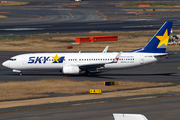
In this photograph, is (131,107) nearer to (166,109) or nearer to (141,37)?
(166,109)

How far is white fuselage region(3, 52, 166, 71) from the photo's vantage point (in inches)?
2154

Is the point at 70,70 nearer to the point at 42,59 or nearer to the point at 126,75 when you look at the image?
the point at 42,59

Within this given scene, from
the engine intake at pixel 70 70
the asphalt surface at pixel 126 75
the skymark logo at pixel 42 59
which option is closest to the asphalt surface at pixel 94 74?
the asphalt surface at pixel 126 75

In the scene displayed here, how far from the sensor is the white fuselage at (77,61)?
5472 centimetres

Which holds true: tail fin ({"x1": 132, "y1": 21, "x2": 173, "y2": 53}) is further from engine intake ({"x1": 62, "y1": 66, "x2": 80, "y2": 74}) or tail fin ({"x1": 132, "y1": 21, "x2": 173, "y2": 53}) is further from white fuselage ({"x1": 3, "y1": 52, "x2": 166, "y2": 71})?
engine intake ({"x1": 62, "y1": 66, "x2": 80, "y2": 74})

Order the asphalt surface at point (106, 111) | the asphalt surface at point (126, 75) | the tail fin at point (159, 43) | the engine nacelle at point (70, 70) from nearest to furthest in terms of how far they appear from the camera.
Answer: the asphalt surface at point (106, 111)
the asphalt surface at point (126, 75)
the engine nacelle at point (70, 70)
the tail fin at point (159, 43)

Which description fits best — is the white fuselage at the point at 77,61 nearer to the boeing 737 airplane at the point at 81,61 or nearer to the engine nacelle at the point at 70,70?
the boeing 737 airplane at the point at 81,61

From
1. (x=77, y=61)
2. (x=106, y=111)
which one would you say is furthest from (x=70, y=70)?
(x=106, y=111)

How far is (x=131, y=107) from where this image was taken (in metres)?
32.2

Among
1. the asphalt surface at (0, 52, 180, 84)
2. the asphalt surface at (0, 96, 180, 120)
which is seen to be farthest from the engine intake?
the asphalt surface at (0, 96, 180, 120)

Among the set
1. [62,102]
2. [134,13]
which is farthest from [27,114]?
[134,13]

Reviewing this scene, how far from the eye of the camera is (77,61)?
181 ft

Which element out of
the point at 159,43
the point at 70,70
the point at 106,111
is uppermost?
the point at 159,43

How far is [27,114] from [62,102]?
6.27 m
